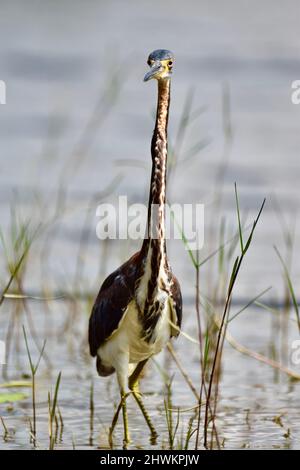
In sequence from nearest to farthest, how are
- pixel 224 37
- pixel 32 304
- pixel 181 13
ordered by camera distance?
pixel 32 304 < pixel 224 37 < pixel 181 13

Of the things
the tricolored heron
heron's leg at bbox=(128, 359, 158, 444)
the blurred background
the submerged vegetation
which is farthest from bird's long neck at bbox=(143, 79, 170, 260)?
heron's leg at bbox=(128, 359, 158, 444)

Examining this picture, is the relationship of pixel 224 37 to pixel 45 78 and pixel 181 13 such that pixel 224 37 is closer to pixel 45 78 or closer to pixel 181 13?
pixel 181 13

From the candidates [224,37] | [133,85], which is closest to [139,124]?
[133,85]

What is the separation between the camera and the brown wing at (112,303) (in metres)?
6.57

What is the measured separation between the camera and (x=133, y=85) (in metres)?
16.6

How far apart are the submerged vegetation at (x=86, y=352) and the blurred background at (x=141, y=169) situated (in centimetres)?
2

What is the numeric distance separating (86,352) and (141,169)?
4.78 meters

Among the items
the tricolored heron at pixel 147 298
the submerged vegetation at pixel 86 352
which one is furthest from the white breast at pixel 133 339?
the submerged vegetation at pixel 86 352

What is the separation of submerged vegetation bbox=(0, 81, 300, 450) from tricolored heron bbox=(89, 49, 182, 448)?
0.19 metres

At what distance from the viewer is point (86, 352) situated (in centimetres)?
853

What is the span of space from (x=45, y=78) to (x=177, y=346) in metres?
8.86

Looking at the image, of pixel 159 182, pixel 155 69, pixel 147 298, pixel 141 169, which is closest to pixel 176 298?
pixel 147 298

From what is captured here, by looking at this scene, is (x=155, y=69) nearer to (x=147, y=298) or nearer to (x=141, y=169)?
(x=147, y=298)

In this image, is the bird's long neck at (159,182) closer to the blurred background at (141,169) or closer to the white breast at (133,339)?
the white breast at (133,339)
